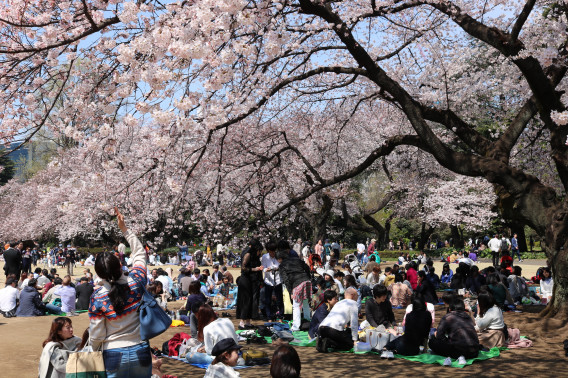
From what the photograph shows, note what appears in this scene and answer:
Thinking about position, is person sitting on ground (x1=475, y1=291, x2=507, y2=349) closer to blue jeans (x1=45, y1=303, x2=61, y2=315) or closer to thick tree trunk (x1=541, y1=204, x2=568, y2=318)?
thick tree trunk (x1=541, y1=204, x2=568, y2=318)

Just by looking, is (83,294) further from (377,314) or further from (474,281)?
(474,281)

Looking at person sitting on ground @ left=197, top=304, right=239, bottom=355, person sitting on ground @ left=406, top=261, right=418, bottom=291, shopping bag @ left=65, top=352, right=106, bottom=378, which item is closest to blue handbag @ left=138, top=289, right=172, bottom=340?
shopping bag @ left=65, top=352, right=106, bottom=378

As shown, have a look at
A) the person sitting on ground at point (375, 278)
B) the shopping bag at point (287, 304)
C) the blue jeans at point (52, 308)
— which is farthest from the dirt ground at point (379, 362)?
the person sitting on ground at point (375, 278)

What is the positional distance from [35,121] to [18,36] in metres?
1.46

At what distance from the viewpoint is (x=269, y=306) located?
10844mm

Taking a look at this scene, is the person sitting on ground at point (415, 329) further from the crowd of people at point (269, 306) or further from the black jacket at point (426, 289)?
the black jacket at point (426, 289)

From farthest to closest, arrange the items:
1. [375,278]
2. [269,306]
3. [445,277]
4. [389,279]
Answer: [445,277] → [375,278] → [389,279] → [269,306]

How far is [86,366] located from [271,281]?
7.20 meters

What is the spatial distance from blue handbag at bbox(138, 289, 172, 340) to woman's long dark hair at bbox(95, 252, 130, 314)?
0.54 feet

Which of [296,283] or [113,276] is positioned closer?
[113,276]

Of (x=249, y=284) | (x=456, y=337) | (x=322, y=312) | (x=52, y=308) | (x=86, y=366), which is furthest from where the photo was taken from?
(x=52, y=308)

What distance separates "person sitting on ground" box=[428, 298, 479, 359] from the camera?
23.0ft

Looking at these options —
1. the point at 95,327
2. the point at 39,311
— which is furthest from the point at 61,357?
the point at 39,311

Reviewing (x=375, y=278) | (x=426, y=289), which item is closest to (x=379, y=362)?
(x=426, y=289)
